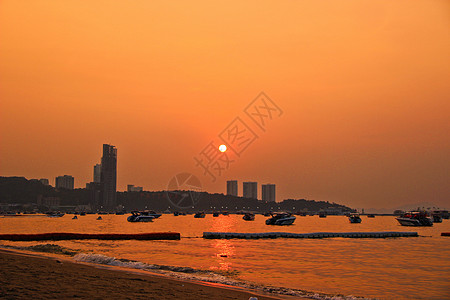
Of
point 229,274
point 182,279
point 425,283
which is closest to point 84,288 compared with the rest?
point 182,279

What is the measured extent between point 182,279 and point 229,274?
17.6 ft

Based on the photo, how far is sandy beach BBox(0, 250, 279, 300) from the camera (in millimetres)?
16766

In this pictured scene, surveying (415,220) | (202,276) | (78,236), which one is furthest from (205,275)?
(415,220)

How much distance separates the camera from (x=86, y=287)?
1883 cm

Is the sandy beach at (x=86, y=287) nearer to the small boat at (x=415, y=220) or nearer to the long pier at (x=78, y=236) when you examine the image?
the long pier at (x=78, y=236)

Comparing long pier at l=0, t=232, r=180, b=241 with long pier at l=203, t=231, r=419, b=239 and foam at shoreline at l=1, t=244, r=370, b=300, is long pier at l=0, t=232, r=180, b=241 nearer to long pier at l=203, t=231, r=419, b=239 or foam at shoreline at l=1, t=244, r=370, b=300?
long pier at l=203, t=231, r=419, b=239

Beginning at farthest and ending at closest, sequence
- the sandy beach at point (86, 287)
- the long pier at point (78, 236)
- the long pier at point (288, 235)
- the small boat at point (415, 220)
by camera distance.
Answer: the small boat at point (415, 220)
the long pier at point (288, 235)
the long pier at point (78, 236)
the sandy beach at point (86, 287)

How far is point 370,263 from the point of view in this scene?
40594 mm

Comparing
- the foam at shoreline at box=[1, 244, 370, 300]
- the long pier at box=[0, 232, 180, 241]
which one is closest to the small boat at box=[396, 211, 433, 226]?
the long pier at box=[0, 232, 180, 241]

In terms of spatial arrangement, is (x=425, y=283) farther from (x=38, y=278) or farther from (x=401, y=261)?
(x=38, y=278)

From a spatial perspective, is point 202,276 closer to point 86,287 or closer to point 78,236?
point 86,287

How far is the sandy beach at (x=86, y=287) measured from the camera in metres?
16.8

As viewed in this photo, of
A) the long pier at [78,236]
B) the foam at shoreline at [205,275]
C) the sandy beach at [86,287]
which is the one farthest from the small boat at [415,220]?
the sandy beach at [86,287]

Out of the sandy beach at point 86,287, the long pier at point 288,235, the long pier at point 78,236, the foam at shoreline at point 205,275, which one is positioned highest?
the sandy beach at point 86,287
